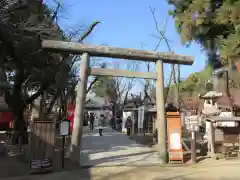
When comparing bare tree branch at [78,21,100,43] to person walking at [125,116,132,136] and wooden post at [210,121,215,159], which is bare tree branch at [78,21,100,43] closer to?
person walking at [125,116,132,136]

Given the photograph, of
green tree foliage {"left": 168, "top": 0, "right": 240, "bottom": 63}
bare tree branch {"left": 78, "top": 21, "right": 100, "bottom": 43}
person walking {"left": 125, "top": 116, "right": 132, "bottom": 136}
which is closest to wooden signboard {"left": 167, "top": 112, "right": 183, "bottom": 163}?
green tree foliage {"left": 168, "top": 0, "right": 240, "bottom": 63}

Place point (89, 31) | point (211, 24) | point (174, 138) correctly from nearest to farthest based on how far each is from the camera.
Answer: point (211, 24)
point (174, 138)
point (89, 31)

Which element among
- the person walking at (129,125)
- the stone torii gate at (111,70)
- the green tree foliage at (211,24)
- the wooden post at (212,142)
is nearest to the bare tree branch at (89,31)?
the stone torii gate at (111,70)

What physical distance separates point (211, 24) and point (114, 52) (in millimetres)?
7205

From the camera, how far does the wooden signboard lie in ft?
37.9

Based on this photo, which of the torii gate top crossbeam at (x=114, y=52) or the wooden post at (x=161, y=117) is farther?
the wooden post at (x=161, y=117)

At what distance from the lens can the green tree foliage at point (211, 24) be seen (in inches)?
177

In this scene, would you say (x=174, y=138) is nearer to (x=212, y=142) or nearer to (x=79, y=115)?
(x=212, y=142)

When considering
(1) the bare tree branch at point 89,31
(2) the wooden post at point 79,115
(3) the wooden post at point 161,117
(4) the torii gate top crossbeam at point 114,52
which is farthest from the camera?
(1) the bare tree branch at point 89,31

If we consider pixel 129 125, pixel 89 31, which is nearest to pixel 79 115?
pixel 89 31

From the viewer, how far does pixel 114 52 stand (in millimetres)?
12125

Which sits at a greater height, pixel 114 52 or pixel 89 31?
pixel 89 31

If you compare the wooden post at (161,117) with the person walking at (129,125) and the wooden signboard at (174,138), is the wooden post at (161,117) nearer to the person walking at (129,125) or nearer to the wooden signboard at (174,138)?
the wooden signboard at (174,138)

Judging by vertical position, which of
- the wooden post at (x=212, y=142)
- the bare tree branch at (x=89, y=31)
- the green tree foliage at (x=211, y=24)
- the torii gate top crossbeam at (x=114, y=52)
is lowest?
the wooden post at (x=212, y=142)
